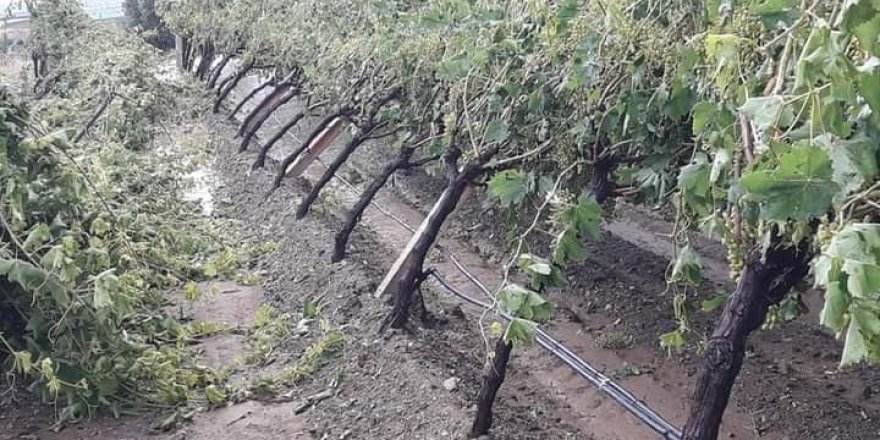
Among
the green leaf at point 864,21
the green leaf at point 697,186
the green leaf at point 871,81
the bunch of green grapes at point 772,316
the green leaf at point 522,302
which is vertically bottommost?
the green leaf at point 522,302

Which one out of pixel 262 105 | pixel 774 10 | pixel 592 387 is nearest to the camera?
pixel 774 10

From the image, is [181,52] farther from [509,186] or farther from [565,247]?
[565,247]

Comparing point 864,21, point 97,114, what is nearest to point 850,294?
point 864,21

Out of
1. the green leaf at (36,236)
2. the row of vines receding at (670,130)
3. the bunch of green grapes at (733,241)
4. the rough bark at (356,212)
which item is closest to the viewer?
the row of vines receding at (670,130)

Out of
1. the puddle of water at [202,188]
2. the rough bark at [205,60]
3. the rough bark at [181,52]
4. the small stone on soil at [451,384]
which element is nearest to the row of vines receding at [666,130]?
the small stone on soil at [451,384]

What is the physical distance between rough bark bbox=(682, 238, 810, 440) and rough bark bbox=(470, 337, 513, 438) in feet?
4.38

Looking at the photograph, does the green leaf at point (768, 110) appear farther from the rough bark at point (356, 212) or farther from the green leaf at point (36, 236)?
the rough bark at point (356, 212)

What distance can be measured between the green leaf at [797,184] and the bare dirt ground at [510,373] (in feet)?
10.3

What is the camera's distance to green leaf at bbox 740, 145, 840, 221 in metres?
1.62

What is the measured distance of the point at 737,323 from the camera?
10.2 feet

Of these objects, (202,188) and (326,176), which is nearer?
(326,176)

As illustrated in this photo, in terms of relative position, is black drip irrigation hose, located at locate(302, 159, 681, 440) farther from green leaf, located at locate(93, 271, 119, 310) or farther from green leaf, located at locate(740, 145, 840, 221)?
green leaf, located at locate(93, 271, 119, 310)

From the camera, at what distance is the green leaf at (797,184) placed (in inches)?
64.0

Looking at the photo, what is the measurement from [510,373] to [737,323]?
124 inches
